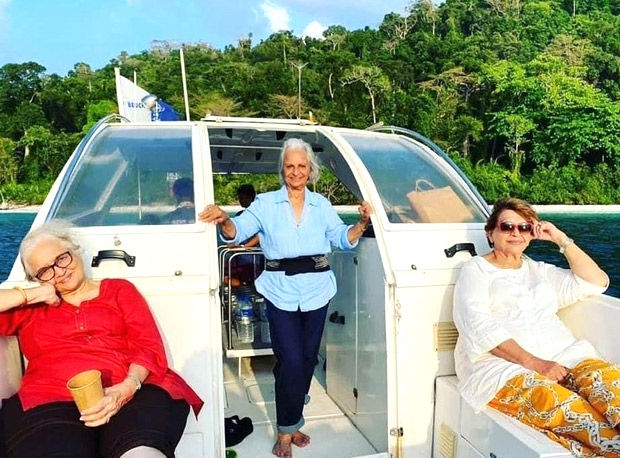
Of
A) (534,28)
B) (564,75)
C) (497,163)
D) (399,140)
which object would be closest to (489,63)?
(564,75)

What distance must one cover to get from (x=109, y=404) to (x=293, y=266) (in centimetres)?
112

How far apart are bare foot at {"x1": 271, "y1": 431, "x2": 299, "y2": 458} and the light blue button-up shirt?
0.67 meters

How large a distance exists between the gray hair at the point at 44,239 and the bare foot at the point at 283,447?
141 centimetres

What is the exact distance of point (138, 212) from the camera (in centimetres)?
271

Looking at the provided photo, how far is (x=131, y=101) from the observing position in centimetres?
450

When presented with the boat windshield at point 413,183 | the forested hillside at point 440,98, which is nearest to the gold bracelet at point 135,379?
the boat windshield at point 413,183

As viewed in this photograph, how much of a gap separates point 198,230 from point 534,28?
6704cm

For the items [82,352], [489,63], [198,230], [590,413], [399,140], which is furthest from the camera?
[489,63]

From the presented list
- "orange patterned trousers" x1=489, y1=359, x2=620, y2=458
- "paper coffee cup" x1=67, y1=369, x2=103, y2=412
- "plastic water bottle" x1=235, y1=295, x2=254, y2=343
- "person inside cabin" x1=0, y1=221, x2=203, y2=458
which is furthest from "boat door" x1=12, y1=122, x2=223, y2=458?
"plastic water bottle" x1=235, y1=295, x2=254, y2=343

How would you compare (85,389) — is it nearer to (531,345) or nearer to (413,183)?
(531,345)

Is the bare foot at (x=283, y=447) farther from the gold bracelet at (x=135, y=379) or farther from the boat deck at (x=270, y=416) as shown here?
the gold bracelet at (x=135, y=379)

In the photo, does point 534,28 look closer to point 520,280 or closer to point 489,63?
point 489,63

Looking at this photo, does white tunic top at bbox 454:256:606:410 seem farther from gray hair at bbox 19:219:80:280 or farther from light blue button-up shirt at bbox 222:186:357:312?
gray hair at bbox 19:219:80:280

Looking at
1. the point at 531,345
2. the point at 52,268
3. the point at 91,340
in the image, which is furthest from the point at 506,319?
the point at 52,268
